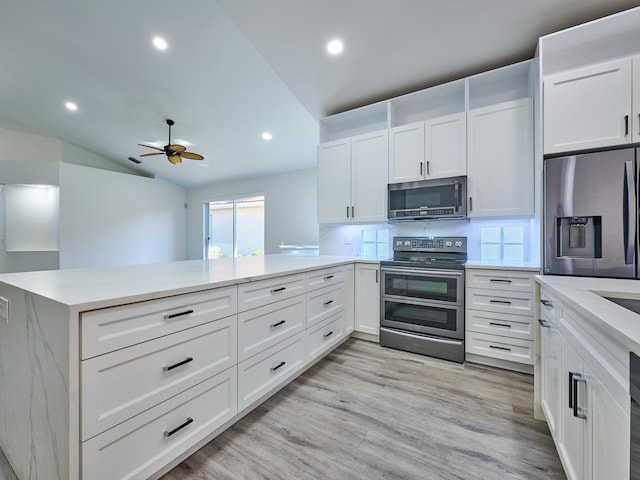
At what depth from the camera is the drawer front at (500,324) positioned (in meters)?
2.20

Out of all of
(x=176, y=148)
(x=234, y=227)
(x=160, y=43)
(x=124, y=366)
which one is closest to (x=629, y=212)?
(x=124, y=366)

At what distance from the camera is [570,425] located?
106 centimetres

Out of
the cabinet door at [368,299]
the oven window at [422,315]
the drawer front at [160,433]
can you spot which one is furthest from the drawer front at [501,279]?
the drawer front at [160,433]

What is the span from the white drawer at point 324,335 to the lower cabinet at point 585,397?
149 cm

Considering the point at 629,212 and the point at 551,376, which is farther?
the point at 629,212

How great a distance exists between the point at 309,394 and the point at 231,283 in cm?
106

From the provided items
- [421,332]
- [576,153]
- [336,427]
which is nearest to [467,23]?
[576,153]

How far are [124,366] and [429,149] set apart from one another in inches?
113

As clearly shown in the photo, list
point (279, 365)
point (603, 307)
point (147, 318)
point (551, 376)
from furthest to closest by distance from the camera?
1. point (279, 365)
2. point (551, 376)
3. point (147, 318)
4. point (603, 307)

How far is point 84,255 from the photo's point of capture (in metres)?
6.11

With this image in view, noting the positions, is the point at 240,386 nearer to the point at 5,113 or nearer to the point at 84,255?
the point at 84,255

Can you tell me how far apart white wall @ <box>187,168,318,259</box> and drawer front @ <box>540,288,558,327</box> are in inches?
164

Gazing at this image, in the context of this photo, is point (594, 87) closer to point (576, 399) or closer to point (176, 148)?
point (576, 399)

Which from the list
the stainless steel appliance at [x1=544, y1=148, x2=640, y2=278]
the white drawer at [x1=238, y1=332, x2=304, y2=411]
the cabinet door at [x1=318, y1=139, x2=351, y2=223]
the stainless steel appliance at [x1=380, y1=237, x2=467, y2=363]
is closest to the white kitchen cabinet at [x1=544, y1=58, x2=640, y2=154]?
the stainless steel appliance at [x1=544, y1=148, x2=640, y2=278]
